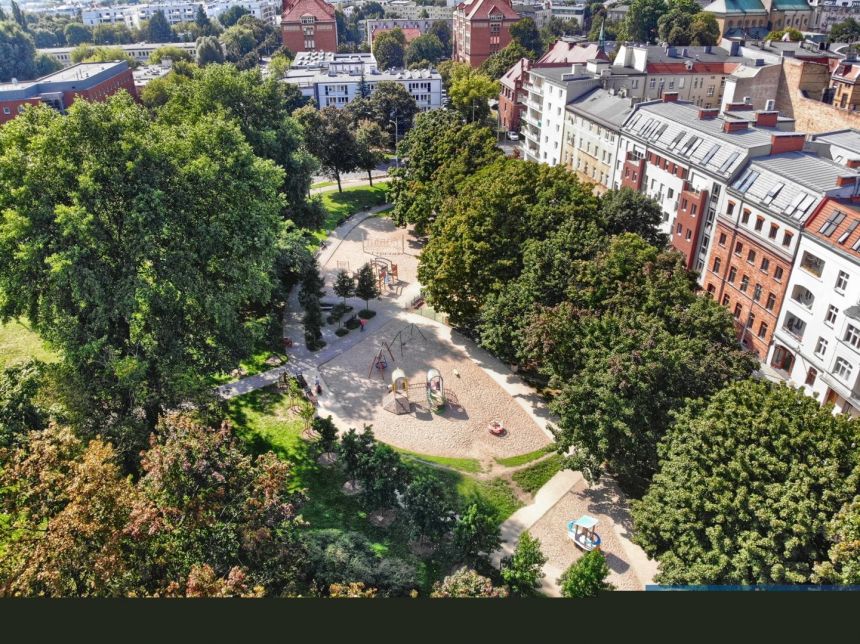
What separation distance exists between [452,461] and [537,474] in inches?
195

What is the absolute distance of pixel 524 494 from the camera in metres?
35.5

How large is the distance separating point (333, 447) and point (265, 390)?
9424 mm

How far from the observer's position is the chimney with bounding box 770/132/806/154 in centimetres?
4875

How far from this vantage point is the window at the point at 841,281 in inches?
1565

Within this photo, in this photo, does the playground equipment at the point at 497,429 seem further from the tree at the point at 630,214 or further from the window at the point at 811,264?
the window at the point at 811,264

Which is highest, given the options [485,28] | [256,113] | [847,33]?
[485,28]

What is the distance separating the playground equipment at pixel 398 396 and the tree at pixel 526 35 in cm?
11941

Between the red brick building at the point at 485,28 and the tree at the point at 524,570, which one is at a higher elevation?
the red brick building at the point at 485,28

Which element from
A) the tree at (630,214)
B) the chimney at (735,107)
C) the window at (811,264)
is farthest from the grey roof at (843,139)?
the tree at (630,214)

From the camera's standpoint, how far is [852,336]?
38812 millimetres

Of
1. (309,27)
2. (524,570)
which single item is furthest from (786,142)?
(309,27)

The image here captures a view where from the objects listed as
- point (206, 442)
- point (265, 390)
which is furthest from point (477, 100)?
point (206, 442)

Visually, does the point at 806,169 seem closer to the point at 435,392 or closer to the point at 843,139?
the point at 843,139

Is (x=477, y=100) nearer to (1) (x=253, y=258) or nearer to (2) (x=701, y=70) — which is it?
(2) (x=701, y=70)
